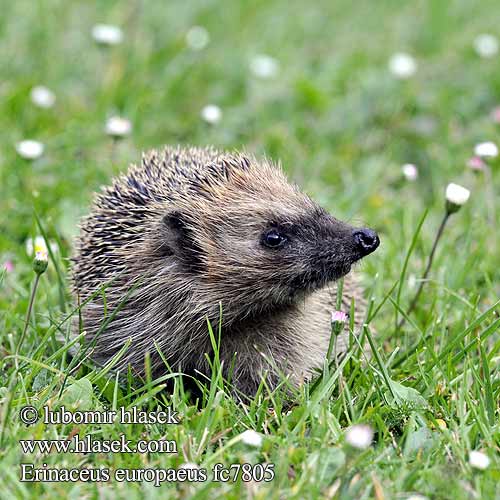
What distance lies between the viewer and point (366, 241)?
15.8 feet

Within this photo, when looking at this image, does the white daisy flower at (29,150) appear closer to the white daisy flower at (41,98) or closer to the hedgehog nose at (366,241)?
the white daisy flower at (41,98)

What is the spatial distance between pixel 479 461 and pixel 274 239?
5.59ft

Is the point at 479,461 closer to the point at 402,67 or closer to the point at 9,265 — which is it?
the point at 9,265

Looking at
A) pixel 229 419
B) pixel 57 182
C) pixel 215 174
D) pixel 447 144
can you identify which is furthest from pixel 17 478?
pixel 447 144

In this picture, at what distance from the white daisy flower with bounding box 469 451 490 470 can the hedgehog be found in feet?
3.99

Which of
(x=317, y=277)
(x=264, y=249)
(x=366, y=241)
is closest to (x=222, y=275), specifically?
(x=264, y=249)

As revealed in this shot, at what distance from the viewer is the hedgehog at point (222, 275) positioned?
16.1ft

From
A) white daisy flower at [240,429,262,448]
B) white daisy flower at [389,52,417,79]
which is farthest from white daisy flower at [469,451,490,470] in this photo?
white daisy flower at [389,52,417,79]

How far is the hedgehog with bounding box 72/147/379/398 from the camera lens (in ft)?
16.1

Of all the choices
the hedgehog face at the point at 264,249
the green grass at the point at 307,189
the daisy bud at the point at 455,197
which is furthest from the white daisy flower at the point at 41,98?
the daisy bud at the point at 455,197

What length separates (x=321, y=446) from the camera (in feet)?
13.5

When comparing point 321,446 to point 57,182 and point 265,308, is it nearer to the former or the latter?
point 265,308

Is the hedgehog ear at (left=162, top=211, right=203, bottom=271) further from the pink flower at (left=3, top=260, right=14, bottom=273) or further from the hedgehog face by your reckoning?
the pink flower at (left=3, top=260, right=14, bottom=273)

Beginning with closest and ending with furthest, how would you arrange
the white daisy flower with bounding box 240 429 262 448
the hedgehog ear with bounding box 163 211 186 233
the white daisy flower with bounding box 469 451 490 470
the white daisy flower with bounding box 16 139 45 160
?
the white daisy flower with bounding box 469 451 490 470
the white daisy flower with bounding box 240 429 262 448
the hedgehog ear with bounding box 163 211 186 233
the white daisy flower with bounding box 16 139 45 160
